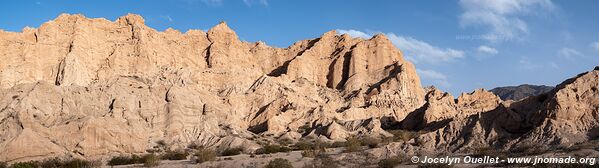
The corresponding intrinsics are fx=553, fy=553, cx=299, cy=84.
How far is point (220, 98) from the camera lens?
62188 millimetres

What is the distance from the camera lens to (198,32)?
92.9 m

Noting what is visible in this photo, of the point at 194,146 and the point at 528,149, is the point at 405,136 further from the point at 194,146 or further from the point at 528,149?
the point at 528,149

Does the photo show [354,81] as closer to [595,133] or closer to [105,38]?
[105,38]

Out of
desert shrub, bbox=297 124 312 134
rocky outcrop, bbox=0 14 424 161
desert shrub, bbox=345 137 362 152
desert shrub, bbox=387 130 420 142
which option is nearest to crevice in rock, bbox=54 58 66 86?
rocky outcrop, bbox=0 14 424 161

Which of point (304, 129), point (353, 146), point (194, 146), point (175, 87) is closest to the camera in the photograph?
point (353, 146)

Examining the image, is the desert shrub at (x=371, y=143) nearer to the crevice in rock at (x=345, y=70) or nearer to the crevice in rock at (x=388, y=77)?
Answer: the crevice in rock at (x=388, y=77)

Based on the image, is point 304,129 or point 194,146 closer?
point 194,146

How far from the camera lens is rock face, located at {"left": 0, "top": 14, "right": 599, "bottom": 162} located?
2586 cm

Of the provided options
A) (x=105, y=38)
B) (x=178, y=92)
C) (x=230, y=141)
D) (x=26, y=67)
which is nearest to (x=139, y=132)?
(x=230, y=141)

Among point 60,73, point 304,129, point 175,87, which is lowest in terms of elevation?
point 304,129

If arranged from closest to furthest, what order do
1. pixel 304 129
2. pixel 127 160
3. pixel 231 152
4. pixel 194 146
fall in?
pixel 127 160 → pixel 231 152 → pixel 194 146 → pixel 304 129

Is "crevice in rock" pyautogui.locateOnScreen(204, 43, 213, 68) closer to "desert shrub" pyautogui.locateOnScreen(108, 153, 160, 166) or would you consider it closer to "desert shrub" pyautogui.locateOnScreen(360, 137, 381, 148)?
"desert shrub" pyautogui.locateOnScreen(360, 137, 381, 148)

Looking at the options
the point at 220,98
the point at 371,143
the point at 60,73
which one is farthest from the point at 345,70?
the point at 371,143

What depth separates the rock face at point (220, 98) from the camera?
2586 centimetres
